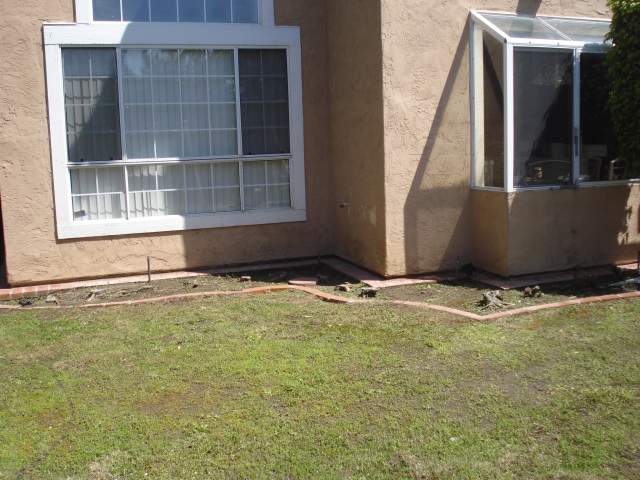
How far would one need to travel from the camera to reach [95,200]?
28.4 ft

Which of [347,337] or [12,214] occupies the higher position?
[12,214]

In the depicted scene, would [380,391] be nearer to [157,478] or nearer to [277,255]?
[157,478]

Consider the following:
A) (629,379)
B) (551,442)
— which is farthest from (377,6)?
(551,442)

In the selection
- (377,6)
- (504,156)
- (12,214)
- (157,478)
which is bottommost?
(157,478)

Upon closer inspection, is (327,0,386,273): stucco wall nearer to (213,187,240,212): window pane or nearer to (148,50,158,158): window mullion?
(213,187,240,212): window pane

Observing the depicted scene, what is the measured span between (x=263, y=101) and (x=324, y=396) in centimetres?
551

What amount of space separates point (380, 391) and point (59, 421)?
2.26 metres

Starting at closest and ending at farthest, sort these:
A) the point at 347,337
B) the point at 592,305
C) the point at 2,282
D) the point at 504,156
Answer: the point at 347,337
the point at 592,305
the point at 504,156
the point at 2,282

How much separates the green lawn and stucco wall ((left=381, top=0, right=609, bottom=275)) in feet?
4.91

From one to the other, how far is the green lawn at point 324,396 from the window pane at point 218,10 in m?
4.33

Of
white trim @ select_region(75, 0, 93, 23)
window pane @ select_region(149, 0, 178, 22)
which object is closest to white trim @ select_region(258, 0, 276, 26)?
window pane @ select_region(149, 0, 178, 22)

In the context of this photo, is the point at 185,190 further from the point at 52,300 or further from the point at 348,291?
the point at 348,291

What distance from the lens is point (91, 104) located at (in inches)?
335

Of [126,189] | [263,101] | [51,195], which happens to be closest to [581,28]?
[263,101]
